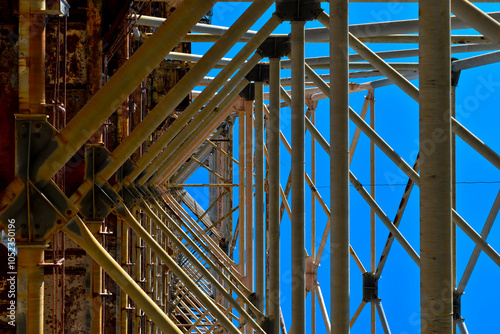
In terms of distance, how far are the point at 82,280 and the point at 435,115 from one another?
25.8 ft

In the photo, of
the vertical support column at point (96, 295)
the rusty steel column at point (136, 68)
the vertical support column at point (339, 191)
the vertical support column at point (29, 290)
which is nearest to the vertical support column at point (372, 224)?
the vertical support column at point (96, 295)

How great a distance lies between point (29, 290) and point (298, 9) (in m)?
4.75

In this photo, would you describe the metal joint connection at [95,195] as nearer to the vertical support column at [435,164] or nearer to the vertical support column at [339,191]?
the vertical support column at [339,191]

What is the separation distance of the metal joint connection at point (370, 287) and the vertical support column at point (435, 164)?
9411mm

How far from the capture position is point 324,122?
4947 cm

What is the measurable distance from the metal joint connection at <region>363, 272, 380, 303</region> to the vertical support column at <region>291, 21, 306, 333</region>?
4.60 meters

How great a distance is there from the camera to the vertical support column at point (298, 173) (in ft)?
28.1

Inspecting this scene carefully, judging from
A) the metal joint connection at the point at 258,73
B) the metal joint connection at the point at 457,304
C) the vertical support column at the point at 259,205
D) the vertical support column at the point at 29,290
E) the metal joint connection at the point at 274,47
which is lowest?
the vertical support column at the point at 29,290

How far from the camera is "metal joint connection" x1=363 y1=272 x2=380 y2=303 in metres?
13.4

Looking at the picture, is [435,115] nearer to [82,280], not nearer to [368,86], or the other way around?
[82,280]

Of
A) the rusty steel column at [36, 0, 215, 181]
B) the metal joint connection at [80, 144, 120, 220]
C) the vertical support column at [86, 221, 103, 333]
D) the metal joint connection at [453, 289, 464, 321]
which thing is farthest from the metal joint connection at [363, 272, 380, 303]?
the rusty steel column at [36, 0, 215, 181]

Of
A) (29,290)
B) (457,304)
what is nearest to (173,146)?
(457,304)

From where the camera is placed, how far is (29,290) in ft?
17.8

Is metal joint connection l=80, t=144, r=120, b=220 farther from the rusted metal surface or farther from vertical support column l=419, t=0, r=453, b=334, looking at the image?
vertical support column l=419, t=0, r=453, b=334
